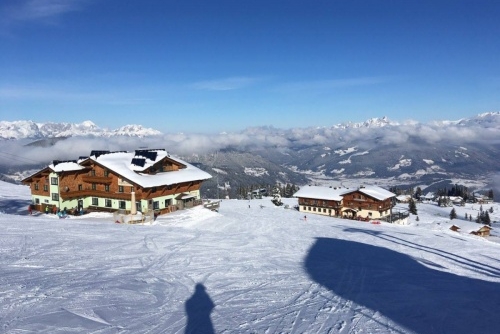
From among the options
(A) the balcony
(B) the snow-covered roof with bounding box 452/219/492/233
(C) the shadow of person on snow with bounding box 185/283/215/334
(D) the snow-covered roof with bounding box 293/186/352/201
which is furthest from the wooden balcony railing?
(B) the snow-covered roof with bounding box 452/219/492/233

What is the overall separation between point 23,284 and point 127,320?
533 cm

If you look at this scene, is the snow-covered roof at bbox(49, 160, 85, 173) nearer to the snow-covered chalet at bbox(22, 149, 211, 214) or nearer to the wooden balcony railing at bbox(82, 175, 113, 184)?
the snow-covered chalet at bbox(22, 149, 211, 214)

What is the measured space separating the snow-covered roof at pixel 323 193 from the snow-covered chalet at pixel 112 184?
41972mm

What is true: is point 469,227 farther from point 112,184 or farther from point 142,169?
point 112,184

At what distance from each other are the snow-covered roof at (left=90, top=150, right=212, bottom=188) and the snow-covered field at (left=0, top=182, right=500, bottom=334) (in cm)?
1410

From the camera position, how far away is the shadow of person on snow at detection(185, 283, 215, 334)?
10.6 meters

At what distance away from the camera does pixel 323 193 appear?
85438 mm

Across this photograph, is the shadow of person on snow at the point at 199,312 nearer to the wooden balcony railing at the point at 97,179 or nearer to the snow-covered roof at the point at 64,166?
the wooden balcony railing at the point at 97,179

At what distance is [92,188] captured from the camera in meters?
46.0

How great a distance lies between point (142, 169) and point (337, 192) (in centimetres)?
5143

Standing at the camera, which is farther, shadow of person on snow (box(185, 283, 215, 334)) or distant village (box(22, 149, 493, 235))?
distant village (box(22, 149, 493, 235))

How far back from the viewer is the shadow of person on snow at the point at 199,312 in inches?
417

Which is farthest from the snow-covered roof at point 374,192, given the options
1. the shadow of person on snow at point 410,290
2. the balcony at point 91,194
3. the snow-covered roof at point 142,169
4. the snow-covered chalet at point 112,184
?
the shadow of person on snow at point 410,290

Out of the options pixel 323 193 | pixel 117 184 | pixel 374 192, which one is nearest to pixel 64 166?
pixel 117 184
